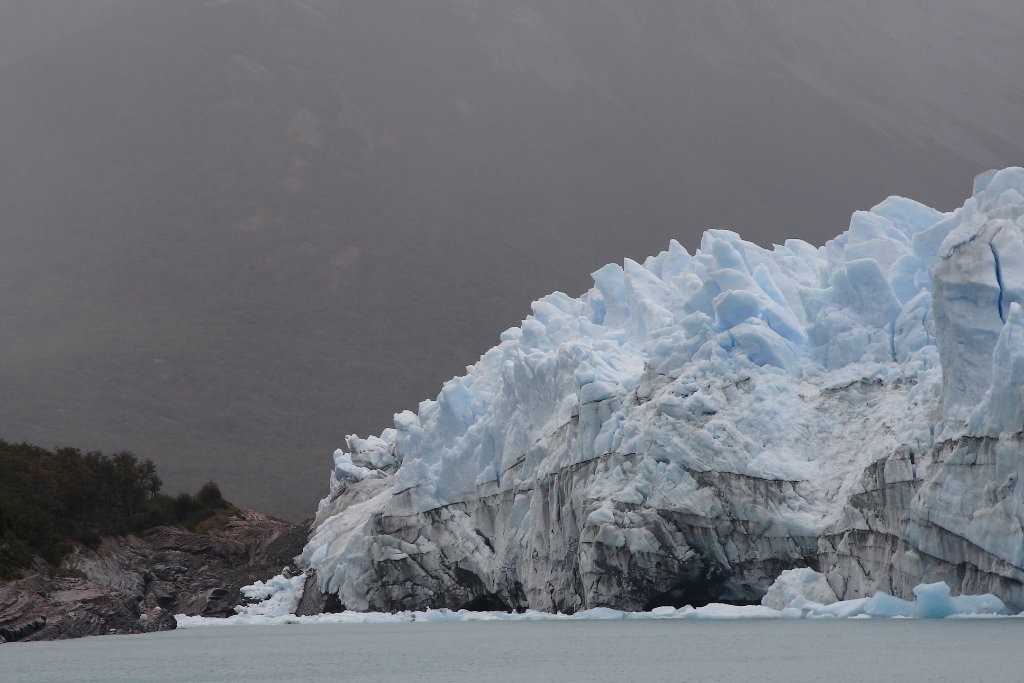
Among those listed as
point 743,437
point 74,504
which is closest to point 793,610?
point 743,437

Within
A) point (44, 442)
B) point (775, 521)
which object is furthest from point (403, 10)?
point (775, 521)

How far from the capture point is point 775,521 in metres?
30.2

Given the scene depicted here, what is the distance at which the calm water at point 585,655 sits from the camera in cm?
1959

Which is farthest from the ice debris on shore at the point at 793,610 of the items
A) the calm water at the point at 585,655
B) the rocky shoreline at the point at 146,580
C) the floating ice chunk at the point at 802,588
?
the rocky shoreline at the point at 146,580

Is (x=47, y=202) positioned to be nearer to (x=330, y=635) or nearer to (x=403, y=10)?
(x=403, y=10)

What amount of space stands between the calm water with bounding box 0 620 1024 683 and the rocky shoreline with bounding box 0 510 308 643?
6.32ft

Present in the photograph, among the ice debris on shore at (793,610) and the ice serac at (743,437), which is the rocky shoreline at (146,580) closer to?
the ice debris on shore at (793,610)

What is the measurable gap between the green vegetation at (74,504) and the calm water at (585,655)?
874cm

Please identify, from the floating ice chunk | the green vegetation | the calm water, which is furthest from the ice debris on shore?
the green vegetation

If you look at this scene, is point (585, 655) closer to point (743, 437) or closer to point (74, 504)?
point (743, 437)

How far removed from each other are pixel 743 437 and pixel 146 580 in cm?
2943

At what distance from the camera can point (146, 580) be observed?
5278 centimetres

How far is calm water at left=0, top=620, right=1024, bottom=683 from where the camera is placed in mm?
19594

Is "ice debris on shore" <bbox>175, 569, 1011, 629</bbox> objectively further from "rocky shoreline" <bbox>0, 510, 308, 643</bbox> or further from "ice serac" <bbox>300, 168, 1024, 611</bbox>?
"rocky shoreline" <bbox>0, 510, 308, 643</bbox>
